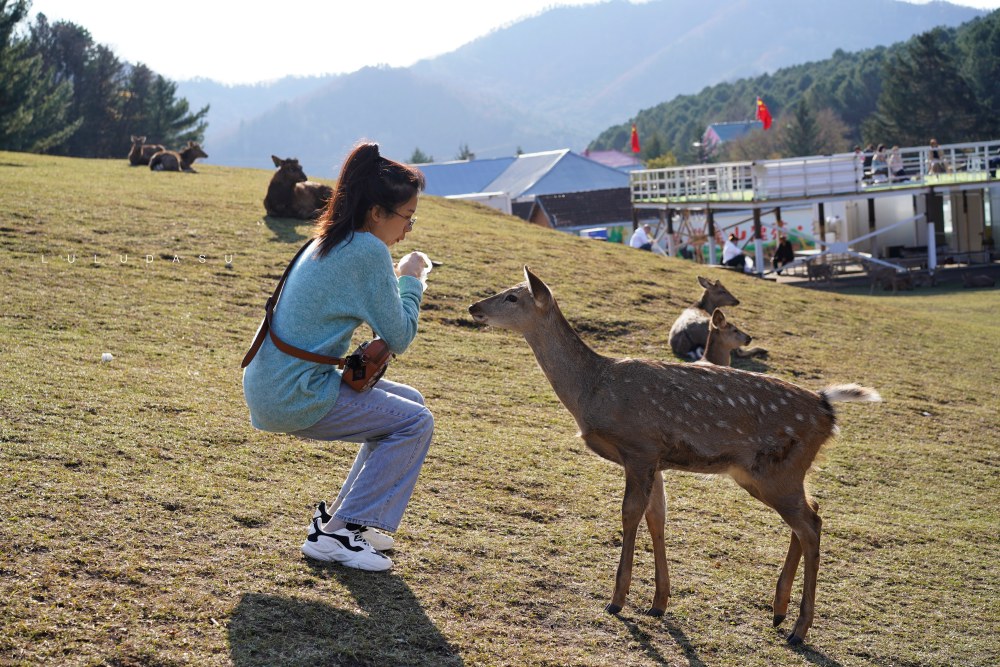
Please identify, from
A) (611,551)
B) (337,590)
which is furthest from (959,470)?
(337,590)

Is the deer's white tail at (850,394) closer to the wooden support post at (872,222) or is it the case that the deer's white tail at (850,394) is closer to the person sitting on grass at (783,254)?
the person sitting on grass at (783,254)

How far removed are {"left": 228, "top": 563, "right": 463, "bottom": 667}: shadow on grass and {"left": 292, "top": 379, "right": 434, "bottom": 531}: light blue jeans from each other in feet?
1.33

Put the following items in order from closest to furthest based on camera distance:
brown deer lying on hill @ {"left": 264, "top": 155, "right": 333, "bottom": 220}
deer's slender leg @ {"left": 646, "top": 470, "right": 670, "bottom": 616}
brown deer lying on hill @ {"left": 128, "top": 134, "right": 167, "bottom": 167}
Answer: deer's slender leg @ {"left": 646, "top": 470, "right": 670, "bottom": 616}, brown deer lying on hill @ {"left": 264, "top": 155, "right": 333, "bottom": 220}, brown deer lying on hill @ {"left": 128, "top": 134, "right": 167, "bottom": 167}

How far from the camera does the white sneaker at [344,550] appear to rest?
538 centimetres

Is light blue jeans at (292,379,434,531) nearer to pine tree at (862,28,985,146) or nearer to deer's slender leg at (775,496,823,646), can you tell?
deer's slender leg at (775,496,823,646)

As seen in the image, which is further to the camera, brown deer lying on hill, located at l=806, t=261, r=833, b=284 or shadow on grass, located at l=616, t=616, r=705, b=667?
brown deer lying on hill, located at l=806, t=261, r=833, b=284

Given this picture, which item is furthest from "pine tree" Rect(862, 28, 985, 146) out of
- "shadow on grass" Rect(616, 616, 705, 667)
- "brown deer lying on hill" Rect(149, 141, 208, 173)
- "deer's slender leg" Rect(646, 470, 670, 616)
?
"shadow on grass" Rect(616, 616, 705, 667)

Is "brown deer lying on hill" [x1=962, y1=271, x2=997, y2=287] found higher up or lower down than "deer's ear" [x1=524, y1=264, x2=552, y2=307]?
lower down

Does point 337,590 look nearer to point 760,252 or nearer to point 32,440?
point 32,440

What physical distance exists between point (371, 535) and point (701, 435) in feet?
6.32

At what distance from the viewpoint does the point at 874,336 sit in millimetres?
16594

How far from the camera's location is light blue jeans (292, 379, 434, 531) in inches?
201

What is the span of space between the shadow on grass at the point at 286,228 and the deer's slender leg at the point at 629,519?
11.5 metres

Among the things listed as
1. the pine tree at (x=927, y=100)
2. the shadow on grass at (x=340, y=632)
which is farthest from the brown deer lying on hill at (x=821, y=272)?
the pine tree at (x=927, y=100)
